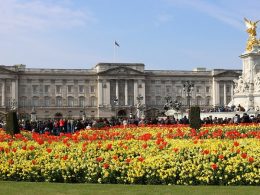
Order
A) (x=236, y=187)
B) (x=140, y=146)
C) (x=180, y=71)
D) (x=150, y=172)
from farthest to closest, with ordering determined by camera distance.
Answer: (x=180, y=71) → (x=140, y=146) → (x=150, y=172) → (x=236, y=187)

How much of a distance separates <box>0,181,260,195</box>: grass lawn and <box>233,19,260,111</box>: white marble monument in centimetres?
3493

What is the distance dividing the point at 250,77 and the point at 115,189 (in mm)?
38187

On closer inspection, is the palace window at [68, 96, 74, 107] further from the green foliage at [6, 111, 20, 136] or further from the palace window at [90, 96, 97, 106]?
the green foliage at [6, 111, 20, 136]

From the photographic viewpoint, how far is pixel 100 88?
105 metres

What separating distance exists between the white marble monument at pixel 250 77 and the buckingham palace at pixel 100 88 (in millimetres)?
55435

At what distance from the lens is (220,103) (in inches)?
4343

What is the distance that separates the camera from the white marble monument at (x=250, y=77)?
45.4 m

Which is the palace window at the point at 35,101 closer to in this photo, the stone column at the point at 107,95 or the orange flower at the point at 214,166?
the stone column at the point at 107,95

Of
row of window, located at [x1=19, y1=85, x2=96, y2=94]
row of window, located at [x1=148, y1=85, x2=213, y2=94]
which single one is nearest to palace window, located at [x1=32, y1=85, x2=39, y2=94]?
row of window, located at [x1=19, y1=85, x2=96, y2=94]

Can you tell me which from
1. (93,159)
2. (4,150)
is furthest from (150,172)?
(4,150)

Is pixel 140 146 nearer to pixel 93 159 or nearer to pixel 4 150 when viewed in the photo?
pixel 93 159

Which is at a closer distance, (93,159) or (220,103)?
(93,159)

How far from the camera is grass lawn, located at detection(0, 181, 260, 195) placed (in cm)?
1005

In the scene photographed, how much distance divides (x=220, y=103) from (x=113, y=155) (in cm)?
10004
